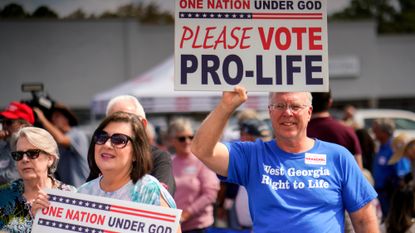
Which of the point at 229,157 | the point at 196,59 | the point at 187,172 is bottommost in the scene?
the point at 187,172

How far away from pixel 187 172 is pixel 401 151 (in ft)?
9.28

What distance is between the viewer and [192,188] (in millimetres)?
7730

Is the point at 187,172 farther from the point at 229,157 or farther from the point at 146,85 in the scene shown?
the point at 146,85

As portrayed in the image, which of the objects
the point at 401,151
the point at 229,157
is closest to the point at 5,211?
the point at 229,157

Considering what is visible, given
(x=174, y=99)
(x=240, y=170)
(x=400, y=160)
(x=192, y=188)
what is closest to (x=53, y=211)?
(x=240, y=170)

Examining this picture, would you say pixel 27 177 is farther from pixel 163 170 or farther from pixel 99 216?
A: pixel 99 216

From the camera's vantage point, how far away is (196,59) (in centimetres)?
427

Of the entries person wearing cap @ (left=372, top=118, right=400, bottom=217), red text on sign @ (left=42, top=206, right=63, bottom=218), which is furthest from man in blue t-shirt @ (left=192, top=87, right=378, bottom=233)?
person wearing cap @ (left=372, top=118, right=400, bottom=217)

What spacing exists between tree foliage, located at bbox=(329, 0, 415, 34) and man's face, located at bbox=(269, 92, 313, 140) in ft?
225

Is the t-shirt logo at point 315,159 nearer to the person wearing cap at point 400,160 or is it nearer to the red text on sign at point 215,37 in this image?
the red text on sign at point 215,37

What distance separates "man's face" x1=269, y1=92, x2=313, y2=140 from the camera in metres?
4.37

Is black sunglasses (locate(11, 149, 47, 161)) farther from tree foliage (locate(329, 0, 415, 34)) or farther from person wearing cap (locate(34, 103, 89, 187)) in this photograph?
tree foliage (locate(329, 0, 415, 34))

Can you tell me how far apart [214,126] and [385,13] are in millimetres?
73414

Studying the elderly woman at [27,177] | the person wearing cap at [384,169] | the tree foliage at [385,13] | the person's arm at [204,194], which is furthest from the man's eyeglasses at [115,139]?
the tree foliage at [385,13]
